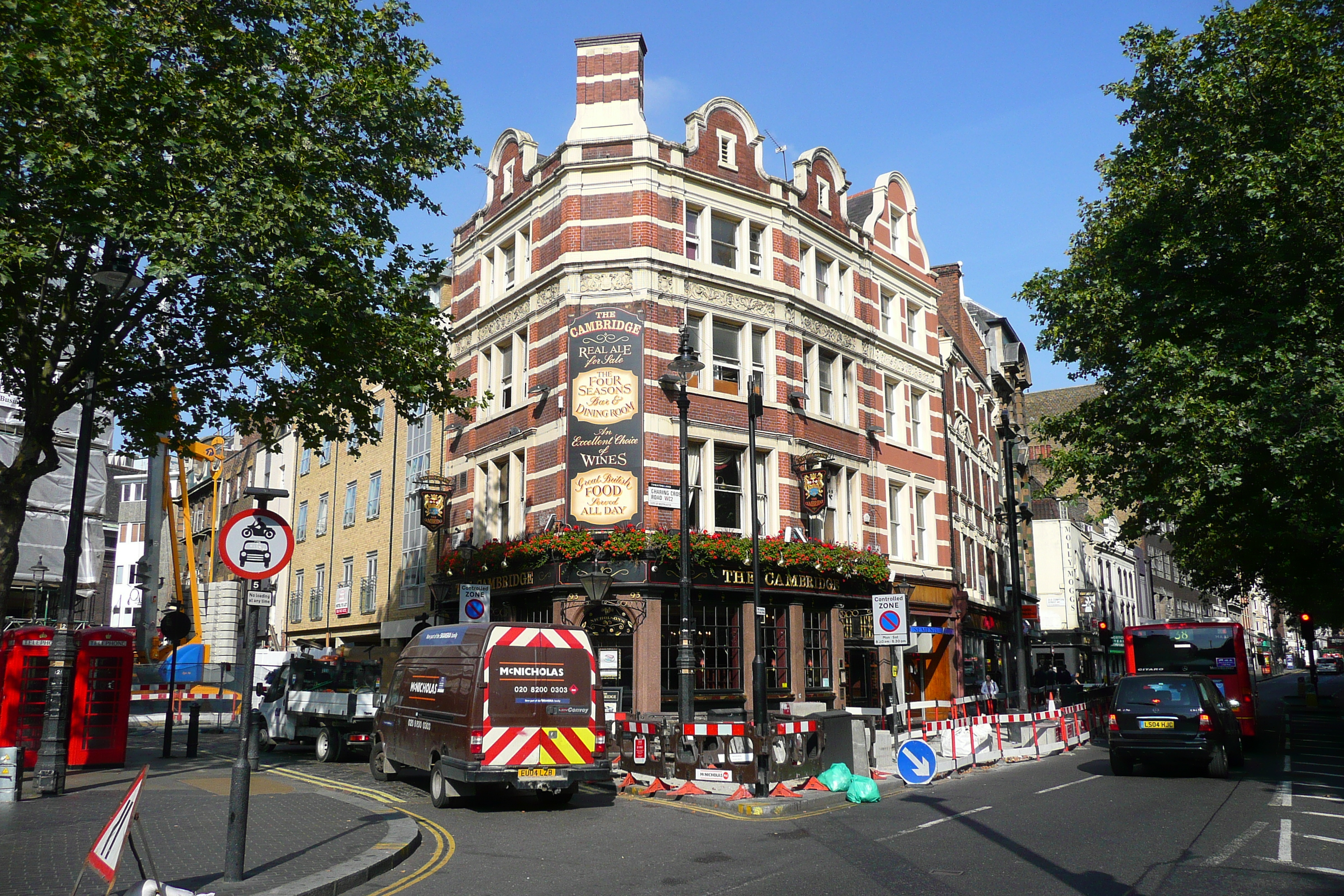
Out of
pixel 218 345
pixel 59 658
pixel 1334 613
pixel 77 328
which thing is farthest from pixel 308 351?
pixel 1334 613

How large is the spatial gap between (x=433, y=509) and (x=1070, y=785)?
17.0 meters

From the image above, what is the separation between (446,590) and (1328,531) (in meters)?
19.2

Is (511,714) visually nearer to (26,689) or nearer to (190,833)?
(190,833)

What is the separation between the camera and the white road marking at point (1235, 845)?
29.0ft

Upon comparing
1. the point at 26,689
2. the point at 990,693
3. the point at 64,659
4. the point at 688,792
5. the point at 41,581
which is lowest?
the point at 688,792

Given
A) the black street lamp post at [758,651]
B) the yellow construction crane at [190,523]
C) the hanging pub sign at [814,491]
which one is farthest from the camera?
the yellow construction crane at [190,523]

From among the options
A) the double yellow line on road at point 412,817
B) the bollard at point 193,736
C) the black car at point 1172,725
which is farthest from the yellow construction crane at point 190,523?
the black car at point 1172,725

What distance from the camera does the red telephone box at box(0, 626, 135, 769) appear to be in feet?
54.0

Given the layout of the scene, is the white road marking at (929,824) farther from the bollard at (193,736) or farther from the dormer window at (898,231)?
the dormer window at (898,231)

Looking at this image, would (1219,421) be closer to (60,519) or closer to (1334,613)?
(60,519)

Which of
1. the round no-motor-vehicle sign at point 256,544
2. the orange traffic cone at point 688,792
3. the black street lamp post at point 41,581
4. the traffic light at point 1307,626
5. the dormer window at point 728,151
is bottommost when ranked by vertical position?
the orange traffic cone at point 688,792

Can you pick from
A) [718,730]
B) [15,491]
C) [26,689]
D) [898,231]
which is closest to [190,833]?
[718,730]

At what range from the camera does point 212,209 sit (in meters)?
14.2

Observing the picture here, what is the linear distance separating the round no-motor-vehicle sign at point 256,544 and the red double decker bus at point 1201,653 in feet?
63.7
